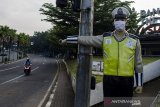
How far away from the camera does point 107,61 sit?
492cm

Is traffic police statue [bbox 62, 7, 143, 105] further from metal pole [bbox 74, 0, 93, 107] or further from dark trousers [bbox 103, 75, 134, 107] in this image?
metal pole [bbox 74, 0, 93, 107]

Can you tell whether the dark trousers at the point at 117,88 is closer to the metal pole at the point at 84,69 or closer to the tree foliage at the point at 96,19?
the metal pole at the point at 84,69

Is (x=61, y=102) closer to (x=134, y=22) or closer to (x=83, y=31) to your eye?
(x=83, y=31)

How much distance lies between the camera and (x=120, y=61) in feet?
16.0

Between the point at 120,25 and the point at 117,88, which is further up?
the point at 120,25

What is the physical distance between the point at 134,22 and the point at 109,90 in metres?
53.3

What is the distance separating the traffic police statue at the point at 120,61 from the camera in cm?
482

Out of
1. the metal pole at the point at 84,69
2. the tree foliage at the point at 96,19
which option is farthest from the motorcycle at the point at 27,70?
the metal pole at the point at 84,69

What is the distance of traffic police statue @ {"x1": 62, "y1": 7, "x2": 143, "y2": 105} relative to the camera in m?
4.82

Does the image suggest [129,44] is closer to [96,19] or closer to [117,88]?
[117,88]

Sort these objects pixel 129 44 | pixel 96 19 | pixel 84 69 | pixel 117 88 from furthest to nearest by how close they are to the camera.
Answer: pixel 96 19
pixel 84 69
pixel 129 44
pixel 117 88

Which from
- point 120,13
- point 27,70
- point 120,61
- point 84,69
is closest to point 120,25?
point 120,13

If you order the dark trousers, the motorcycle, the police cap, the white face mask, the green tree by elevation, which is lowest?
the motorcycle

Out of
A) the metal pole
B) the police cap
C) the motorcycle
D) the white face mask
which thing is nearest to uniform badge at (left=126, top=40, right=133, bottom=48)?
the white face mask
